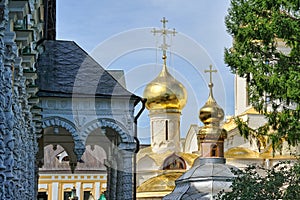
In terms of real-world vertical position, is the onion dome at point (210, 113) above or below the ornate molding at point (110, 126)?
above

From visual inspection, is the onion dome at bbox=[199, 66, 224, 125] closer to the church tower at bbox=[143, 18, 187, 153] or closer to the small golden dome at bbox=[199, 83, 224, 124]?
the small golden dome at bbox=[199, 83, 224, 124]

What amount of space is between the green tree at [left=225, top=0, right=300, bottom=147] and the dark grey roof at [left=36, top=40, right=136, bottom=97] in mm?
5382

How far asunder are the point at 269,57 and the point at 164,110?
83.2 feet

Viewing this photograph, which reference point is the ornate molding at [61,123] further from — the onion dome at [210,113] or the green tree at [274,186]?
the onion dome at [210,113]

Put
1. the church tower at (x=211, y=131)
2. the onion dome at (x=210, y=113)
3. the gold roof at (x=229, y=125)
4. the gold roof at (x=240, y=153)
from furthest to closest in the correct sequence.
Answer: the gold roof at (x=229, y=125) → the gold roof at (x=240, y=153) → the onion dome at (x=210, y=113) → the church tower at (x=211, y=131)

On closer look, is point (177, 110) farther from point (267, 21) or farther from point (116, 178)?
point (267, 21)

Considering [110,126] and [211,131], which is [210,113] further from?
[110,126]

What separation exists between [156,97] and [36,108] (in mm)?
23163

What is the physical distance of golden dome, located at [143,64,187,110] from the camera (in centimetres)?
3897

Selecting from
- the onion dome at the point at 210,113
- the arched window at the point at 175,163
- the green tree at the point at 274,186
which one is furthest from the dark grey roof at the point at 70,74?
the arched window at the point at 175,163

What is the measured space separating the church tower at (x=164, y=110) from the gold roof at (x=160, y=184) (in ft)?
10.6

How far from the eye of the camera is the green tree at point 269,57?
13.0m

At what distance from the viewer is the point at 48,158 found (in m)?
36.9

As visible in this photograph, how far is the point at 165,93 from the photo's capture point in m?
39.2
